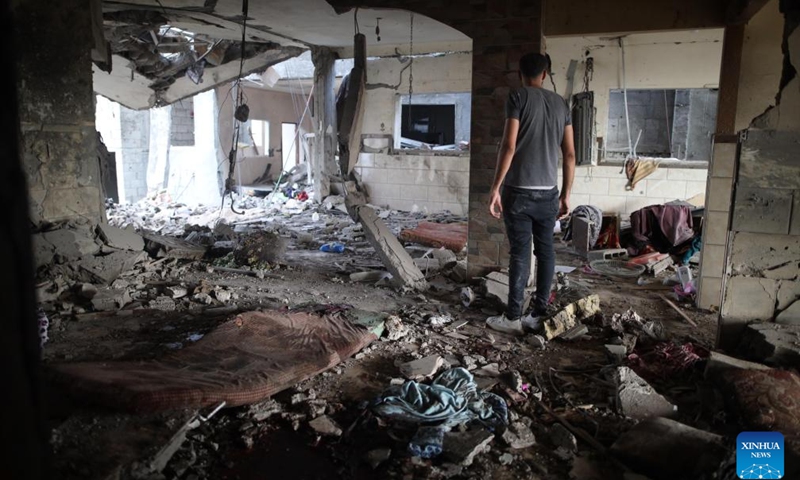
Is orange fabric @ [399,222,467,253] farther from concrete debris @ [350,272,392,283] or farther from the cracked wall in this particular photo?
the cracked wall

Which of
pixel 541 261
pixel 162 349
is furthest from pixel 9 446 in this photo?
pixel 541 261

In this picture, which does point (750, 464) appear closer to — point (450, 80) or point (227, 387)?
point (227, 387)

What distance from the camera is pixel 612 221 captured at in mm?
7711

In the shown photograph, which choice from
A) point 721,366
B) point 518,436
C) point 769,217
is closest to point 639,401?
point 721,366

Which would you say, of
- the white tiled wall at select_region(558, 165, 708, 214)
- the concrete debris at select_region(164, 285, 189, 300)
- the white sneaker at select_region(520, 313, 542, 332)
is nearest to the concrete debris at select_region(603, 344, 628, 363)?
the white sneaker at select_region(520, 313, 542, 332)

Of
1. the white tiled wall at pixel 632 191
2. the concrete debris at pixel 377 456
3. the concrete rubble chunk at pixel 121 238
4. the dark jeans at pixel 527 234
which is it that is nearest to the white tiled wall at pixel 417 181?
the white tiled wall at pixel 632 191

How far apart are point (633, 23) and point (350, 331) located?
12.8ft

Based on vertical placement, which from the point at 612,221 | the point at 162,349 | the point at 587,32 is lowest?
the point at 162,349

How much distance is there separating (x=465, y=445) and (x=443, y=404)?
1.08 feet

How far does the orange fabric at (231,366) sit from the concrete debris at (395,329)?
18cm

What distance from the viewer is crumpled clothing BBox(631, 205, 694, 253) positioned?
6832mm

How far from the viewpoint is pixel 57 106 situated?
525cm

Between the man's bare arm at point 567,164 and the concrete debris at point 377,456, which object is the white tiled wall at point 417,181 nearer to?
the man's bare arm at point 567,164

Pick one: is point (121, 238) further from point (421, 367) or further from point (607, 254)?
point (607, 254)
